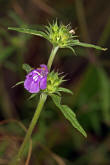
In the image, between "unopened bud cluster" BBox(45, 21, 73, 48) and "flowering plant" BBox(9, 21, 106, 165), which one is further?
"unopened bud cluster" BBox(45, 21, 73, 48)

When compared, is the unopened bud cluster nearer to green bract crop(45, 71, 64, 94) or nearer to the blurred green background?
green bract crop(45, 71, 64, 94)

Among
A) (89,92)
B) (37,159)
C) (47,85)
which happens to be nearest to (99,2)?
(89,92)

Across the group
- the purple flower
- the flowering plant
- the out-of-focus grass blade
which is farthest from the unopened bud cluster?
the out-of-focus grass blade

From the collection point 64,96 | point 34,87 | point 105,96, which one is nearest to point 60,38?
point 34,87

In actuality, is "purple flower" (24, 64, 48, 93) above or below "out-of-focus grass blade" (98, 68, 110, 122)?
above

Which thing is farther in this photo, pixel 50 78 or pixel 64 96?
pixel 64 96

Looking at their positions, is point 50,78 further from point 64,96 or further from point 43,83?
point 64,96

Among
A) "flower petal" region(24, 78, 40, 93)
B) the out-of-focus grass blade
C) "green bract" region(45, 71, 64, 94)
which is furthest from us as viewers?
the out-of-focus grass blade
